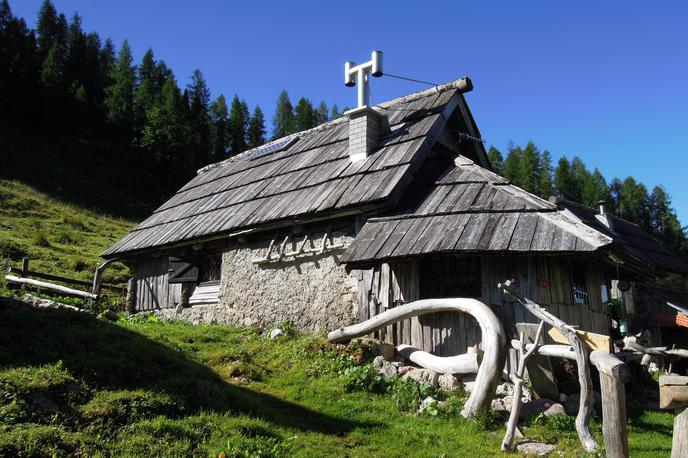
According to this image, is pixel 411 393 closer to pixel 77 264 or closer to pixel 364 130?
pixel 364 130

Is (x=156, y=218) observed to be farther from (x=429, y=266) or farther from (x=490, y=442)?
(x=490, y=442)

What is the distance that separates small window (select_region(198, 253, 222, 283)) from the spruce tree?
48.1 meters

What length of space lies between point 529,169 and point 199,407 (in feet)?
183

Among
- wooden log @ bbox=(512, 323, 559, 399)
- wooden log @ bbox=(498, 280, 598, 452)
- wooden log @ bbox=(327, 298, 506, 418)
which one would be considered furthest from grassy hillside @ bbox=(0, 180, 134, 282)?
wooden log @ bbox=(498, 280, 598, 452)

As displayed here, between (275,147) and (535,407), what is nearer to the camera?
(535,407)

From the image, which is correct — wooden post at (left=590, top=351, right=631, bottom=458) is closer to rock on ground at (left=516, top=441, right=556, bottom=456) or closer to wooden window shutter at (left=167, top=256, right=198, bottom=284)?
rock on ground at (left=516, top=441, right=556, bottom=456)

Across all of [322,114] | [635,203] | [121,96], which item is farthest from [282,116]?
[635,203]

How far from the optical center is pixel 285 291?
12461mm


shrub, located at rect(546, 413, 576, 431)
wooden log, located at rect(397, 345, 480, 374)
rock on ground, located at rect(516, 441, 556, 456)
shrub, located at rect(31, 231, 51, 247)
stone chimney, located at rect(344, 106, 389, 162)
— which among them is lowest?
rock on ground, located at rect(516, 441, 556, 456)

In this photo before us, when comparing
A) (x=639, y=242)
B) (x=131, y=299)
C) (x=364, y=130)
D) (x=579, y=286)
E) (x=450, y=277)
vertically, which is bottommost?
(x=131, y=299)

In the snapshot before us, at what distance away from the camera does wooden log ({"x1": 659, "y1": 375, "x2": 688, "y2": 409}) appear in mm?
3928

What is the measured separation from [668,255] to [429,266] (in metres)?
17.4

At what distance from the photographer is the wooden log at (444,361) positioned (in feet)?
28.3

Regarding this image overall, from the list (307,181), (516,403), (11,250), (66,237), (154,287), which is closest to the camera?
(516,403)
